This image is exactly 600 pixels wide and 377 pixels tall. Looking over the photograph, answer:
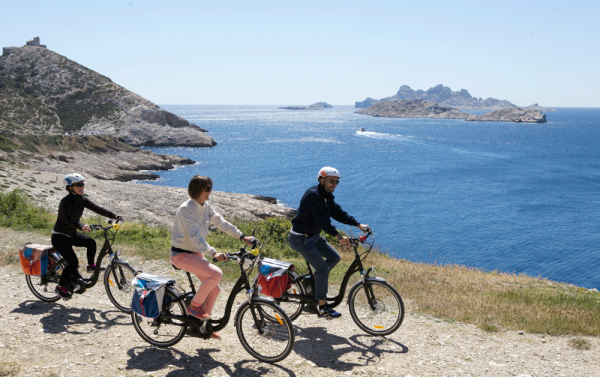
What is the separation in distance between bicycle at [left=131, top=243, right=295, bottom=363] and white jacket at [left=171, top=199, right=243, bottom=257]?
395mm

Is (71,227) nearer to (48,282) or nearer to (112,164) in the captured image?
(48,282)

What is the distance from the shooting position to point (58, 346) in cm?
615

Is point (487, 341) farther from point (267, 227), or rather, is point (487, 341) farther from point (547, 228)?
point (547, 228)

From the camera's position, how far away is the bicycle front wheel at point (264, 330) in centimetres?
556

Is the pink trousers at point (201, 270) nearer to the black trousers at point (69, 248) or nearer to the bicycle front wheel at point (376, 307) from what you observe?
the bicycle front wheel at point (376, 307)

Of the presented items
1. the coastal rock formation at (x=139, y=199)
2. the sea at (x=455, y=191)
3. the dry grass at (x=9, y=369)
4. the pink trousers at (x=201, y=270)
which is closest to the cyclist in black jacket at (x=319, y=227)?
the pink trousers at (x=201, y=270)

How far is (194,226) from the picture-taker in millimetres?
5621

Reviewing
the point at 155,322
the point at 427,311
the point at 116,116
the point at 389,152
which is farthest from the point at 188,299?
the point at 116,116

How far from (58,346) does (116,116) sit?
11634 cm

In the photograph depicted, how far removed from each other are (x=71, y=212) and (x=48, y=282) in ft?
5.35

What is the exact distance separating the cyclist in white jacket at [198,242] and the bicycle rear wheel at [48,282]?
3.47 m

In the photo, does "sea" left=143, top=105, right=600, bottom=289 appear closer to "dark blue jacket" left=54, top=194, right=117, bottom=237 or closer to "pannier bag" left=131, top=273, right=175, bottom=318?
"dark blue jacket" left=54, top=194, right=117, bottom=237

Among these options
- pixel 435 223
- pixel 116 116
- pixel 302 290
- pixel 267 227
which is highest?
pixel 116 116

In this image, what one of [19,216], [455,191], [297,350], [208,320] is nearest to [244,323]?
[208,320]
